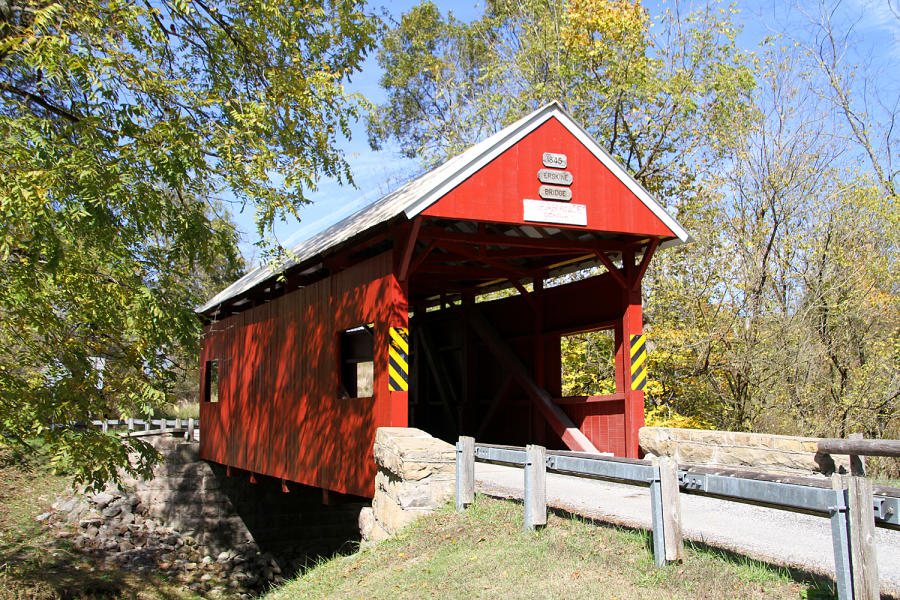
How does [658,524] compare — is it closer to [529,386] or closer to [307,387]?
[529,386]

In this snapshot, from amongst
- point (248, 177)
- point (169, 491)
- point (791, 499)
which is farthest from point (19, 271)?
point (169, 491)

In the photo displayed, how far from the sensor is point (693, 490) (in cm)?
492

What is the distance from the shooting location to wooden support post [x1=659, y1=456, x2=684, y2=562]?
4.82m

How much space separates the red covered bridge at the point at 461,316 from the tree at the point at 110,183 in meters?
1.72

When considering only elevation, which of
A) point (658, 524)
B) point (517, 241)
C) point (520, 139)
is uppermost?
point (520, 139)

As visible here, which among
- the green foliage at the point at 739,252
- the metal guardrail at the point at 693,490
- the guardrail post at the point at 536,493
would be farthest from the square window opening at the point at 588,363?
the guardrail post at the point at 536,493

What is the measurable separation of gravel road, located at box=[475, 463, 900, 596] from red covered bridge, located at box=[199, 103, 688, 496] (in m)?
1.41

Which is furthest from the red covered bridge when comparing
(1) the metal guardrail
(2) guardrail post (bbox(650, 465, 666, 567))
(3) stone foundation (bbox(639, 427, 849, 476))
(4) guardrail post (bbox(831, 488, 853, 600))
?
(4) guardrail post (bbox(831, 488, 853, 600))

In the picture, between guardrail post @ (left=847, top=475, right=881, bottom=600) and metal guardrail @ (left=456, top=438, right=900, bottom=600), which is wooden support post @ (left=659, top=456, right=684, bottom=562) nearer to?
metal guardrail @ (left=456, top=438, right=900, bottom=600)

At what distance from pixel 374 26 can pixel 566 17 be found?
8.14 meters

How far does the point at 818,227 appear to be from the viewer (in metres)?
14.7

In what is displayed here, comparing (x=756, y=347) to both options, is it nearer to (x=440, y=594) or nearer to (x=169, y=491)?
(x=440, y=594)

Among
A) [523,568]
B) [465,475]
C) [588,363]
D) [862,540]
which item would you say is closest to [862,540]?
[862,540]

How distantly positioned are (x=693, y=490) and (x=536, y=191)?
4734 millimetres
